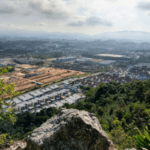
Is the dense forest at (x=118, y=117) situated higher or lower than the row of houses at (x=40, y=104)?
higher

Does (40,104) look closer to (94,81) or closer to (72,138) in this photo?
(72,138)

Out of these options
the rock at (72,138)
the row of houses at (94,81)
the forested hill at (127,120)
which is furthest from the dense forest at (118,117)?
the row of houses at (94,81)

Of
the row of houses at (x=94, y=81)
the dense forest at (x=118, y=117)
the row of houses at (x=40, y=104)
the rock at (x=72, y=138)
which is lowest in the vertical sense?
the row of houses at (x=40, y=104)

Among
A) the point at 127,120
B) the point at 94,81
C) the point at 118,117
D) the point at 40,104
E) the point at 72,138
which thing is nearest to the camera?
the point at 72,138

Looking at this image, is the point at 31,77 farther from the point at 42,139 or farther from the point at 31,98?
the point at 42,139

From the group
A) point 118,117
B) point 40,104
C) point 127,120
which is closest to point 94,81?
point 40,104

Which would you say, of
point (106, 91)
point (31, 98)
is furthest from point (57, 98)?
point (106, 91)

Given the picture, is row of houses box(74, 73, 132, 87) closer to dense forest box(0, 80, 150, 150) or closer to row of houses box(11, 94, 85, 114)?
row of houses box(11, 94, 85, 114)

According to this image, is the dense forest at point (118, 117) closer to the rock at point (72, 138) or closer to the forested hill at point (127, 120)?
the forested hill at point (127, 120)
